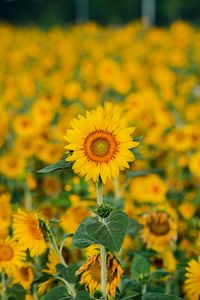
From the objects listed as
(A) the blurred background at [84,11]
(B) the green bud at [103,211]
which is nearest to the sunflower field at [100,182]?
(B) the green bud at [103,211]

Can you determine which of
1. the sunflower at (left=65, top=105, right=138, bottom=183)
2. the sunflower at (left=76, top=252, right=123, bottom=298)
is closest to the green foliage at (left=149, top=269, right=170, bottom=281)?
the sunflower at (left=76, top=252, right=123, bottom=298)

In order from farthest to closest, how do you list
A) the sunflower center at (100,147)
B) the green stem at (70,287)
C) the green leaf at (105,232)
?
the green stem at (70,287) < the sunflower center at (100,147) < the green leaf at (105,232)

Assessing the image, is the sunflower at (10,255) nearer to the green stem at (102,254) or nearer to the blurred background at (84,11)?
the green stem at (102,254)

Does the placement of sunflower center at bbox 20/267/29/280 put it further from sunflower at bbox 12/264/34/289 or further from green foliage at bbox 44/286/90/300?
green foliage at bbox 44/286/90/300

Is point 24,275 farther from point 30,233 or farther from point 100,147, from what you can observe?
point 100,147

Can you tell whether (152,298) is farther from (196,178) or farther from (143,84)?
(143,84)

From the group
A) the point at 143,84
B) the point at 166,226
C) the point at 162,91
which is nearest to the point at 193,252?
the point at 166,226

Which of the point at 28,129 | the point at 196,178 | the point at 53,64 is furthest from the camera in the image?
the point at 53,64
